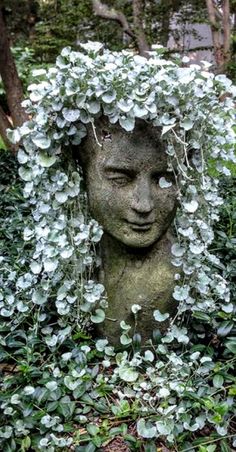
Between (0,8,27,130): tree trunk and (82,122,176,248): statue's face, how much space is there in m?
3.75

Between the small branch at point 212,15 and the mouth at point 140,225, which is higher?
the mouth at point 140,225

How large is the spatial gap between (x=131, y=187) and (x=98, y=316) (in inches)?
19.6

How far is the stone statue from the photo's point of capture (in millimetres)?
1991

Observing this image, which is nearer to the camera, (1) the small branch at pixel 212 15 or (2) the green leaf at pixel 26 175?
(2) the green leaf at pixel 26 175

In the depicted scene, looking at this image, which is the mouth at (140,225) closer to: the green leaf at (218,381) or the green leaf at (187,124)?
the green leaf at (187,124)

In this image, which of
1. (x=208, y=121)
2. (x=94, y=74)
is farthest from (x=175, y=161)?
(x=94, y=74)

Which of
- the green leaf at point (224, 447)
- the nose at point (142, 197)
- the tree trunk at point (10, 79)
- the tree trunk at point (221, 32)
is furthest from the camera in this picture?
the tree trunk at point (221, 32)

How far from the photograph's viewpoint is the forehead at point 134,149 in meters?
1.98

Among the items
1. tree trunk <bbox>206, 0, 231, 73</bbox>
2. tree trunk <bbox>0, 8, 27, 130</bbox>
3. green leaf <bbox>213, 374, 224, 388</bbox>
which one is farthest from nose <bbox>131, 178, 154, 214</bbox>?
tree trunk <bbox>206, 0, 231, 73</bbox>

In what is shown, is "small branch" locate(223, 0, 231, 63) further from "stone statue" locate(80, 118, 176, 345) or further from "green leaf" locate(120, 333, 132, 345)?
"green leaf" locate(120, 333, 132, 345)

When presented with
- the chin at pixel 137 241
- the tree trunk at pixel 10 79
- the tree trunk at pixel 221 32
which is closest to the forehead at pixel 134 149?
the chin at pixel 137 241

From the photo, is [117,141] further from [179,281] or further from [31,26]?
[31,26]

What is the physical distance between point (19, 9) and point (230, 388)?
1342 centimetres

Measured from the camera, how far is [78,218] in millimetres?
2154
